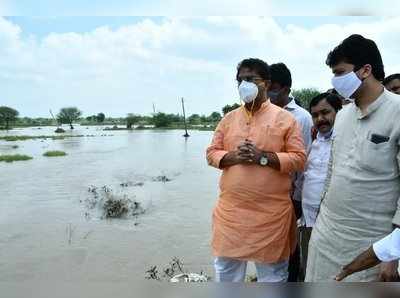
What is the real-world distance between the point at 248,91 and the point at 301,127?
760mm

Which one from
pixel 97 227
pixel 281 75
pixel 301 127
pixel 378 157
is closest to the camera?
pixel 378 157

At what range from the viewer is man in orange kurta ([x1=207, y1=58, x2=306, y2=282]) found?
2.35 meters

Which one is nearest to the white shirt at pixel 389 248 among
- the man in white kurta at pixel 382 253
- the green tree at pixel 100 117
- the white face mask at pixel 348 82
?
the man in white kurta at pixel 382 253

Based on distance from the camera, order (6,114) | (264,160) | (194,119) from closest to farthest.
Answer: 1. (264,160)
2. (6,114)
3. (194,119)

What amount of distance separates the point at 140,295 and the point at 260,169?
1.81 metres

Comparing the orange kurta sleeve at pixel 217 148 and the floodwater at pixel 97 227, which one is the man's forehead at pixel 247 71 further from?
the floodwater at pixel 97 227

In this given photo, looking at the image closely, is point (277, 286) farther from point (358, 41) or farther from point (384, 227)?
point (358, 41)

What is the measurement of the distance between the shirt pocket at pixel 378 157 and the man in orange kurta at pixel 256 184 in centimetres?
66

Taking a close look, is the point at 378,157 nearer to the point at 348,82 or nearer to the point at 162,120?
the point at 348,82

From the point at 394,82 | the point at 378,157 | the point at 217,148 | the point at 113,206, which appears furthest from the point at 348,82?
the point at 113,206

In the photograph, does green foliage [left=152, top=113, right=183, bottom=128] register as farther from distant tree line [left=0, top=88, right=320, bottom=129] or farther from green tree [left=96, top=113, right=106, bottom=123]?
green tree [left=96, top=113, right=106, bottom=123]

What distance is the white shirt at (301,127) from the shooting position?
2.85m

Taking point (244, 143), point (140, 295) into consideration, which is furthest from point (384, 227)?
point (140, 295)

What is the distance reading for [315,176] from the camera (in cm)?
253
